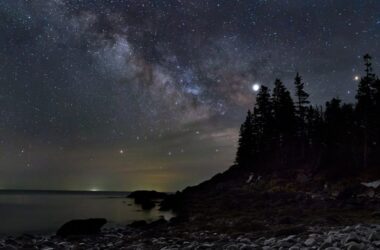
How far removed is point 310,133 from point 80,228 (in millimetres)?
49012

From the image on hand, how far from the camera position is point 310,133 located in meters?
66.0

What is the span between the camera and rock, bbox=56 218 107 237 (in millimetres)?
28500

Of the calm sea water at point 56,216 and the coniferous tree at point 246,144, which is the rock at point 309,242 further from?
the coniferous tree at point 246,144

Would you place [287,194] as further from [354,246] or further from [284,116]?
[354,246]

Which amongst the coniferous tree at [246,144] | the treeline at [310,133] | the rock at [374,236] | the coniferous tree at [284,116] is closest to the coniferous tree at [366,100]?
the treeline at [310,133]

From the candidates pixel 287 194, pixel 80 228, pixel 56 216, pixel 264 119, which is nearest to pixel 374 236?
pixel 80 228

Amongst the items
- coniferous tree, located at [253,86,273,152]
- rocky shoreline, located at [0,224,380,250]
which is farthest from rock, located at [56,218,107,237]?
coniferous tree, located at [253,86,273,152]

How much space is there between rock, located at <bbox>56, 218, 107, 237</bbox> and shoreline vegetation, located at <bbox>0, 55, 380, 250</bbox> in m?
1.04

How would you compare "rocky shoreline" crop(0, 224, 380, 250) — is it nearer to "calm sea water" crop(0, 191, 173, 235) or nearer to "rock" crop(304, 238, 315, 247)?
"rock" crop(304, 238, 315, 247)

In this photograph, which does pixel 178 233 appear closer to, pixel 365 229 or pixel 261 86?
pixel 365 229

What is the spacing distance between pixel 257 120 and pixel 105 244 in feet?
190

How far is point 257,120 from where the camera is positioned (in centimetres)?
7575

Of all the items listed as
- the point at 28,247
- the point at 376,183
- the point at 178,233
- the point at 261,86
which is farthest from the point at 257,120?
the point at 28,247

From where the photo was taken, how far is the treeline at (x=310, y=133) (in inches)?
1954
